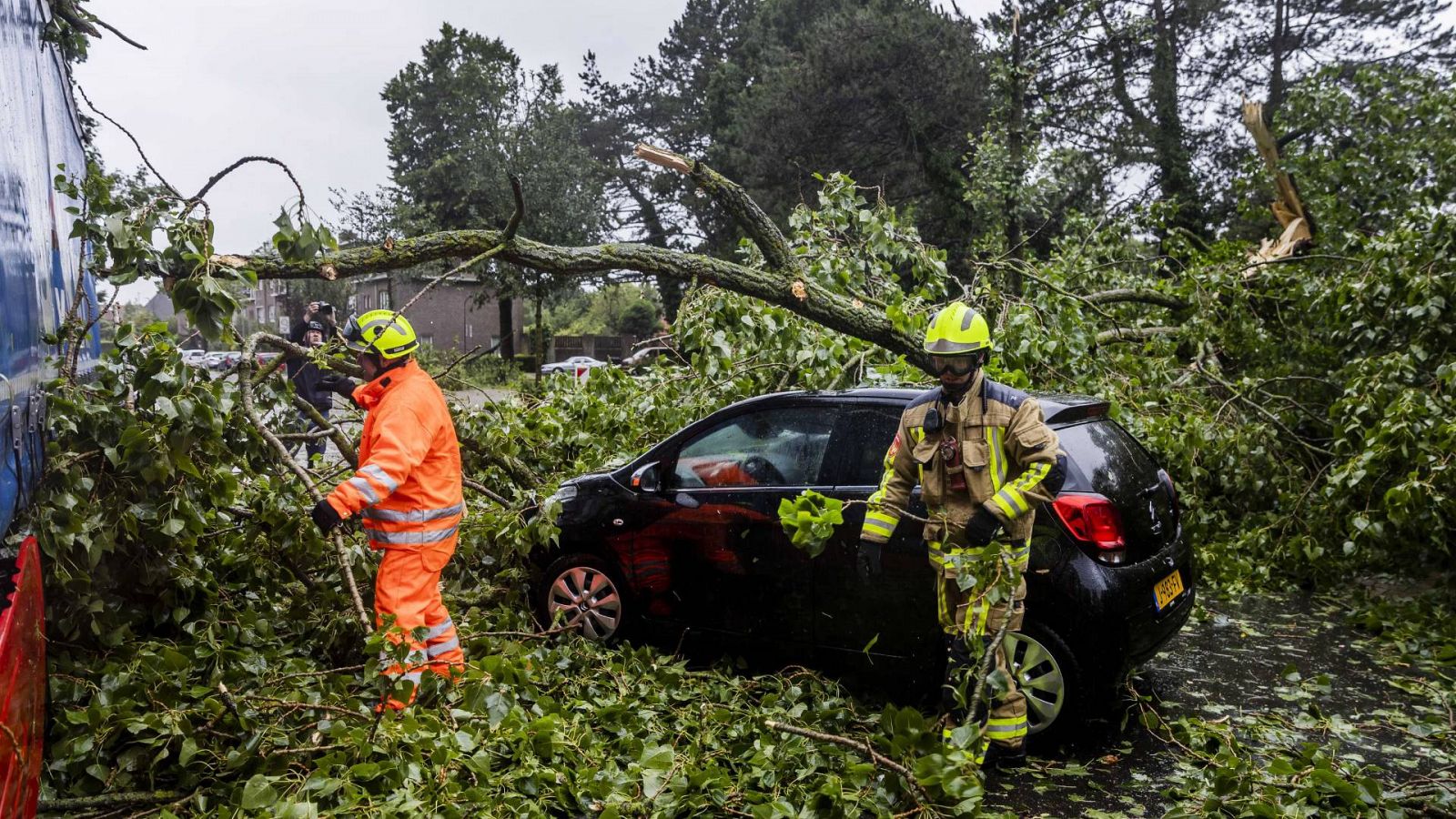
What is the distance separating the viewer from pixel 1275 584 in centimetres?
732

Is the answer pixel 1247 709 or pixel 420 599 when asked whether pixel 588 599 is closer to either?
pixel 420 599

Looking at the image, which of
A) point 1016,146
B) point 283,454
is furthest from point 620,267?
point 1016,146

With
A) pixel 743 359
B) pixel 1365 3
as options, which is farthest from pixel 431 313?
pixel 743 359

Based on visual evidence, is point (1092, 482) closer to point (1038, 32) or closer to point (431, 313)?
point (1038, 32)

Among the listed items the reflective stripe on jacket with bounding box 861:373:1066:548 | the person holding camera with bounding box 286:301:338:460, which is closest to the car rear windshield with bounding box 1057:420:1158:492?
the reflective stripe on jacket with bounding box 861:373:1066:548

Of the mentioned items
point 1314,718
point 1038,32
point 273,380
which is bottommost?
point 1314,718

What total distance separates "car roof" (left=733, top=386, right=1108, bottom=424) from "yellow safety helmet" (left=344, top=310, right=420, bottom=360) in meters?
1.70

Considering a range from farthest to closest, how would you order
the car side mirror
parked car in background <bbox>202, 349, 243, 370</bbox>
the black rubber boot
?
1. the car side mirror
2. parked car in background <bbox>202, 349, 243, 370</bbox>
3. the black rubber boot

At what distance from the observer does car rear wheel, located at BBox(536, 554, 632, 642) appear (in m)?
5.45

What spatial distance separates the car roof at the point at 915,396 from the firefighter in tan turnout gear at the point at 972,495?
0.28 m

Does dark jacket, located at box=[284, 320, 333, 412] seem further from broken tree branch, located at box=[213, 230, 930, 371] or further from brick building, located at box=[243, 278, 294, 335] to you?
broken tree branch, located at box=[213, 230, 930, 371]

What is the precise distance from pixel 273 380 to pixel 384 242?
905mm

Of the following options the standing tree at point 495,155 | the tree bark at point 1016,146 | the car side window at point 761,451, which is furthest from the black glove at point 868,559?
the standing tree at point 495,155

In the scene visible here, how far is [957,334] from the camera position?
4.28 meters
